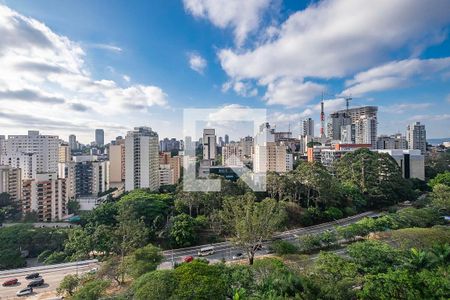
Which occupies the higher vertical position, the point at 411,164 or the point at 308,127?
the point at 308,127

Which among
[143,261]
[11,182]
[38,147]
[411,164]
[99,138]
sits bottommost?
[143,261]

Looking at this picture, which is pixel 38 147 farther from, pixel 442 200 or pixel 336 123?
pixel 336 123

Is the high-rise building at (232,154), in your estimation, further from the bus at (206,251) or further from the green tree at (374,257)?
the green tree at (374,257)

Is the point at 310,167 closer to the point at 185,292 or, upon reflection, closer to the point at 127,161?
the point at 185,292

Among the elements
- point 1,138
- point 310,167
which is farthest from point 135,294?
point 1,138

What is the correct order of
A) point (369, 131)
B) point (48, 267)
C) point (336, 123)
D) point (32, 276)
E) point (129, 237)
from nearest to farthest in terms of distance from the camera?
point (32, 276), point (129, 237), point (48, 267), point (369, 131), point (336, 123)

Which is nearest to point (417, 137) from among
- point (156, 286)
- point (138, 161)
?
point (138, 161)

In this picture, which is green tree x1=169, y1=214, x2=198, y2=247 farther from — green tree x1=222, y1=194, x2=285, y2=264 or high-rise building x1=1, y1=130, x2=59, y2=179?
high-rise building x1=1, y1=130, x2=59, y2=179
